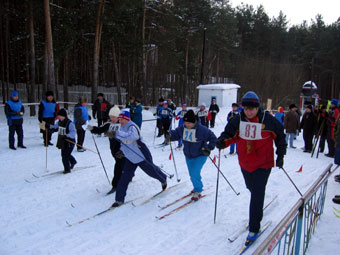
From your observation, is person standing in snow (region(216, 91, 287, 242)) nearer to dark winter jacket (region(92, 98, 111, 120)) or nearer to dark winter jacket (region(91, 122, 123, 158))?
dark winter jacket (region(91, 122, 123, 158))

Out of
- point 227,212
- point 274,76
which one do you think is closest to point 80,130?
point 227,212

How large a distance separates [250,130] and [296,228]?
4.20 feet

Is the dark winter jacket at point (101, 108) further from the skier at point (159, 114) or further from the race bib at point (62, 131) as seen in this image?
the race bib at point (62, 131)

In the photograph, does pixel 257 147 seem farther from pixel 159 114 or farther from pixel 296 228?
pixel 159 114

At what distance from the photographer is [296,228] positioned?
3.15 metres

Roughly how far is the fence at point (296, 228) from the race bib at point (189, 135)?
2199 mm

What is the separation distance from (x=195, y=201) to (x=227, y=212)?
0.71m

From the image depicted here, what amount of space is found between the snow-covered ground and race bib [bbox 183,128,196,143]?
123 centimetres

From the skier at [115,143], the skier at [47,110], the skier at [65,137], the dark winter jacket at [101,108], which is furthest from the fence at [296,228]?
the dark winter jacket at [101,108]

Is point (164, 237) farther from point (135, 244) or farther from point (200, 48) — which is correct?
point (200, 48)

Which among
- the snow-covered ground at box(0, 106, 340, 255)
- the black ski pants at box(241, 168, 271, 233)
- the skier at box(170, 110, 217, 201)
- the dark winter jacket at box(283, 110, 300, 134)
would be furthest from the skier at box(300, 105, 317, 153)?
the black ski pants at box(241, 168, 271, 233)

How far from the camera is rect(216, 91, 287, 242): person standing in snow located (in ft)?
12.2

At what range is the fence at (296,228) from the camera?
92.3 inches

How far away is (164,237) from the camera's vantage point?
418 centimetres
